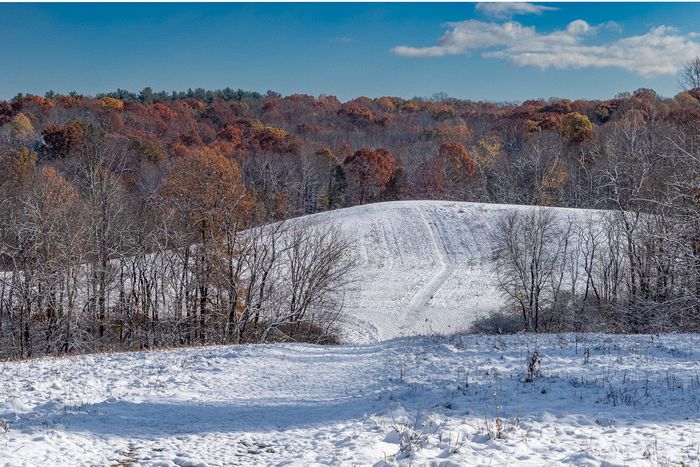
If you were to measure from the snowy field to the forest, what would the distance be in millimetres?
9597

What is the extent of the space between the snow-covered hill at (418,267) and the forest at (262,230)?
3.14m

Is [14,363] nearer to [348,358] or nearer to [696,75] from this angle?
[348,358]

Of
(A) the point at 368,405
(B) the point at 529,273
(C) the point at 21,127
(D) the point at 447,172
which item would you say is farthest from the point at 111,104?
(A) the point at 368,405

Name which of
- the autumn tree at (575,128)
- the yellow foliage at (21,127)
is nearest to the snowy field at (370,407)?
the autumn tree at (575,128)

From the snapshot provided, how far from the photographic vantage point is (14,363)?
44.2ft

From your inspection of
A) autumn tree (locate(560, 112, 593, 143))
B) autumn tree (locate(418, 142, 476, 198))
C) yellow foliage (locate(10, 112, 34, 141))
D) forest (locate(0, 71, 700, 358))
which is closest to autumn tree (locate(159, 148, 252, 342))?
forest (locate(0, 71, 700, 358))

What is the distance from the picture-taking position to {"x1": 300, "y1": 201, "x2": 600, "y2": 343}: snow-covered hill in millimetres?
36469

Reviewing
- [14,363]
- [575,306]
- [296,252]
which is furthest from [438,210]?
[14,363]

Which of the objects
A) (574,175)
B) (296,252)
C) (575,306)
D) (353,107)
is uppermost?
(353,107)

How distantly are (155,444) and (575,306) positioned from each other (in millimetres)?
31250

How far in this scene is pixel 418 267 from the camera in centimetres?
4606

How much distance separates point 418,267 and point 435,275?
208 cm

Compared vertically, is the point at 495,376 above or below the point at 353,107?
below

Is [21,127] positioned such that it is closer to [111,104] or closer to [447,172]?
[111,104]
